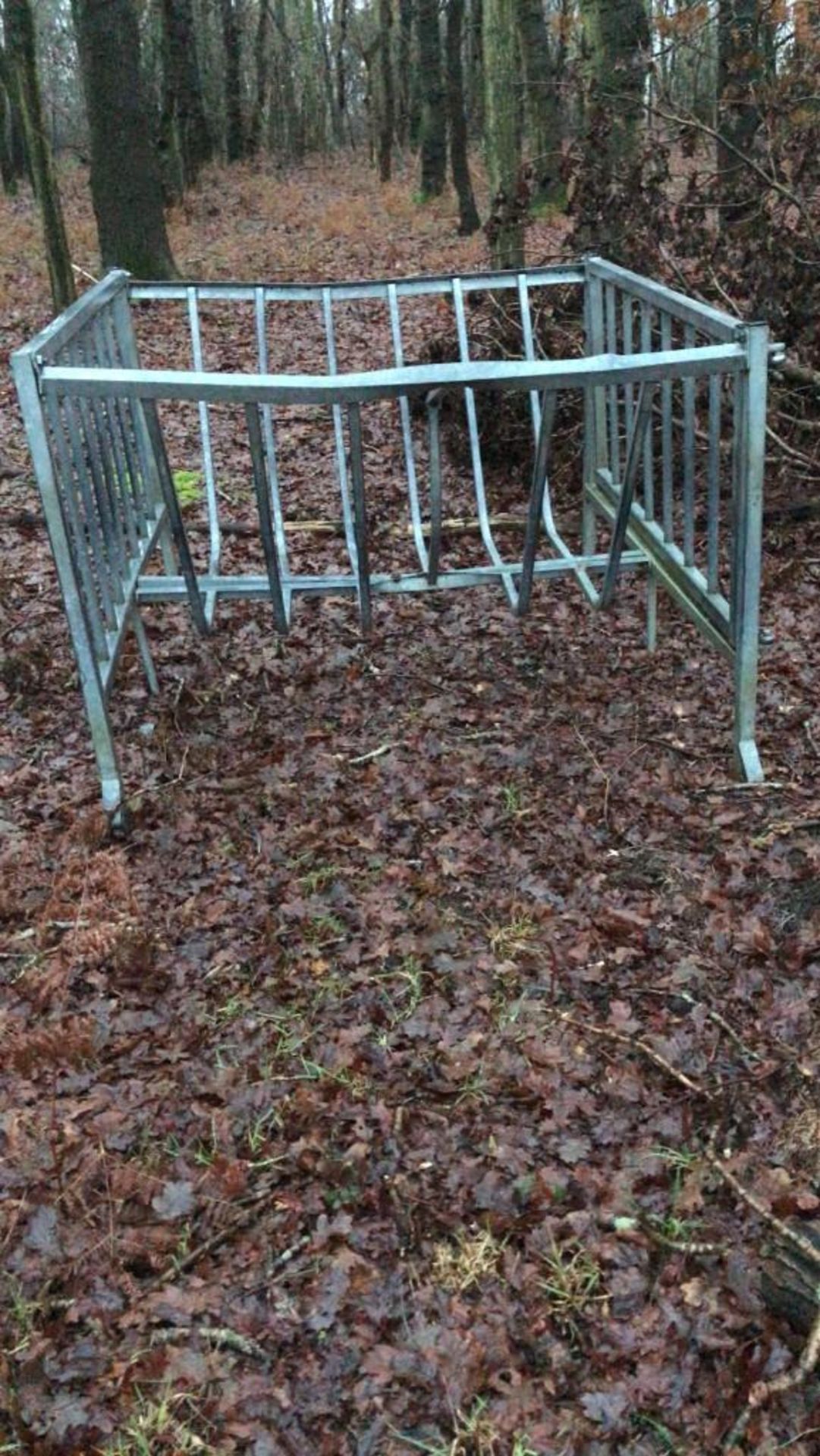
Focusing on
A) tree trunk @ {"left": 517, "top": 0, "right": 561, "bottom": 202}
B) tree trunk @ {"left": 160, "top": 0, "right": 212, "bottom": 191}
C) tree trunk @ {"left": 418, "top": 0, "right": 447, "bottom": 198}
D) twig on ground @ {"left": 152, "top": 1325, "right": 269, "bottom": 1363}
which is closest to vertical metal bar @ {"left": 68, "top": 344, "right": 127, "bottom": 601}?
twig on ground @ {"left": 152, "top": 1325, "right": 269, "bottom": 1363}

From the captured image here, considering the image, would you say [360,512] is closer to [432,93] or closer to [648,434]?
[648,434]

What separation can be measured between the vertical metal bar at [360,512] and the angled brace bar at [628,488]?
87 cm

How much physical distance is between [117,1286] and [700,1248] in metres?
1.23

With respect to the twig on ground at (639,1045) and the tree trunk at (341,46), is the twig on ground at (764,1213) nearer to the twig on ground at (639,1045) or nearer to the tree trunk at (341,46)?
the twig on ground at (639,1045)

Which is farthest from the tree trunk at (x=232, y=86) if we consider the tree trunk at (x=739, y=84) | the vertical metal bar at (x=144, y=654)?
the vertical metal bar at (x=144, y=654)

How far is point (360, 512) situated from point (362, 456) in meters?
0.39

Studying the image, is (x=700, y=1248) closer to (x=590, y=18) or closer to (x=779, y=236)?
(x=779, y=236)

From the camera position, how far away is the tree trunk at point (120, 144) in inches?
377

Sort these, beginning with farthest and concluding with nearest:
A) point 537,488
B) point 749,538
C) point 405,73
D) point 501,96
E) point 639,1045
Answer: point 405,73
point 501,96
point 537,488
point 749,538
point 639,1045

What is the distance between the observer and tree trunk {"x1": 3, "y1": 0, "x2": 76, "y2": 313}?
319 inches

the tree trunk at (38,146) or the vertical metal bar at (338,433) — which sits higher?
the tree trunk at (38,146)

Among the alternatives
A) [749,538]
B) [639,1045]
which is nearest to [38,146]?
[749,538]

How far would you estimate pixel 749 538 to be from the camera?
12.0 feet

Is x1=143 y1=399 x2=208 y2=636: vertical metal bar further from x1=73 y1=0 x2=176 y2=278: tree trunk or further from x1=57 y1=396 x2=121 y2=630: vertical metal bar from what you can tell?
x1=73 y1=0 x2=176 y2=278: tree trunk
